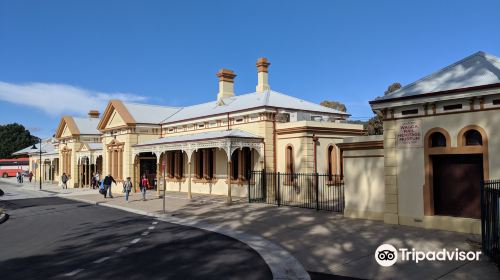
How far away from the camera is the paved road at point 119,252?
26.7ft

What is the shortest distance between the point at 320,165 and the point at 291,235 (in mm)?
9846

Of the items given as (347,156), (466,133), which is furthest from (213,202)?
(466,133)

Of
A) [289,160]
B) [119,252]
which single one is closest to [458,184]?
[119,252]

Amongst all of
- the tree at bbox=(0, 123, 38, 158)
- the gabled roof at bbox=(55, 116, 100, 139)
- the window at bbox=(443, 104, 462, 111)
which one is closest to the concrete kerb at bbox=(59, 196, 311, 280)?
the window at bbox=(443, 104, 462, 111)

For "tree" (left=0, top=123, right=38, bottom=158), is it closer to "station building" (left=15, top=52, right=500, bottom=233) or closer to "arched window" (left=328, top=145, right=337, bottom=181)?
"station building" (left=15, top=52, right=500, bottom=233)

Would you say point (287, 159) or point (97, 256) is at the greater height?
point (287, 159)

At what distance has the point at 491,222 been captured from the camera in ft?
27.3

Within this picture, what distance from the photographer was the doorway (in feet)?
37.4

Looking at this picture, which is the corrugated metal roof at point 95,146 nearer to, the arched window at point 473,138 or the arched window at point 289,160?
the arched window at point 289,160

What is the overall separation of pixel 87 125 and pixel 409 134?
1360 inches

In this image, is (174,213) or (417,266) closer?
(417,266)

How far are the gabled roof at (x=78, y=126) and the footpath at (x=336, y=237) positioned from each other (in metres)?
22.4

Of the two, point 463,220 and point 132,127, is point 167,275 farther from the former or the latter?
point 132,127

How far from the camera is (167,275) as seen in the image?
789cm
